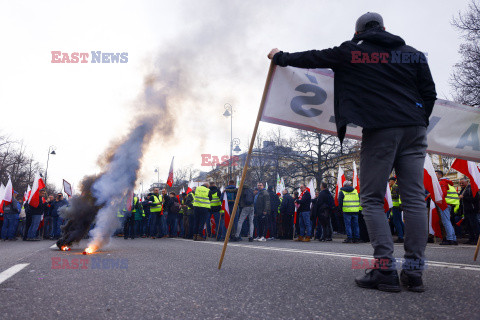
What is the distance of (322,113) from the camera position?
13.9ft

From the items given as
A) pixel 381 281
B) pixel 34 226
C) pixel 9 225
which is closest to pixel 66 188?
pixel 9 225

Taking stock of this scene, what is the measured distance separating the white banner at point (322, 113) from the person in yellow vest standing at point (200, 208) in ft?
31.3

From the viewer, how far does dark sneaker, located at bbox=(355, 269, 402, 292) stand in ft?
8.09

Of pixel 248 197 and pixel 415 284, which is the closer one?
pixel 415 284

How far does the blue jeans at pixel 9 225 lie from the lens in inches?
609

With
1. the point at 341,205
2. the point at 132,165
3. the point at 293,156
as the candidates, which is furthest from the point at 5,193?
the point at 293,156

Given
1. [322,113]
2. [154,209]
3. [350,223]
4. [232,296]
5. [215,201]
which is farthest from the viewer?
[154,209]

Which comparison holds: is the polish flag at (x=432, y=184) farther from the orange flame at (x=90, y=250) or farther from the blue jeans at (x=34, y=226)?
the blue jeans at (x=34, y=226)

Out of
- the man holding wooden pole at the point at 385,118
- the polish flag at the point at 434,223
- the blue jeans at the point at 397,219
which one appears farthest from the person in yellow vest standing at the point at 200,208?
the man holding wooden pole at the point at 385,118

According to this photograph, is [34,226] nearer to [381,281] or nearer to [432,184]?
[432,184]

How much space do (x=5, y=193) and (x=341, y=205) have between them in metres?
14.1

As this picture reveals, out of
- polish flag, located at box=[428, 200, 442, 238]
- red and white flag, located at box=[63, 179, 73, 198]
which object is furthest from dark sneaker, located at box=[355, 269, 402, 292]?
red and white flag, located at box=[63, 179, 73, 198]

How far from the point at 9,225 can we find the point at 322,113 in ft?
53.1

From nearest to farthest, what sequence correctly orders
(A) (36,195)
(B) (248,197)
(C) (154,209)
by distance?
(B) (248,197)
(C) (154,209)
(A) (36,195)
